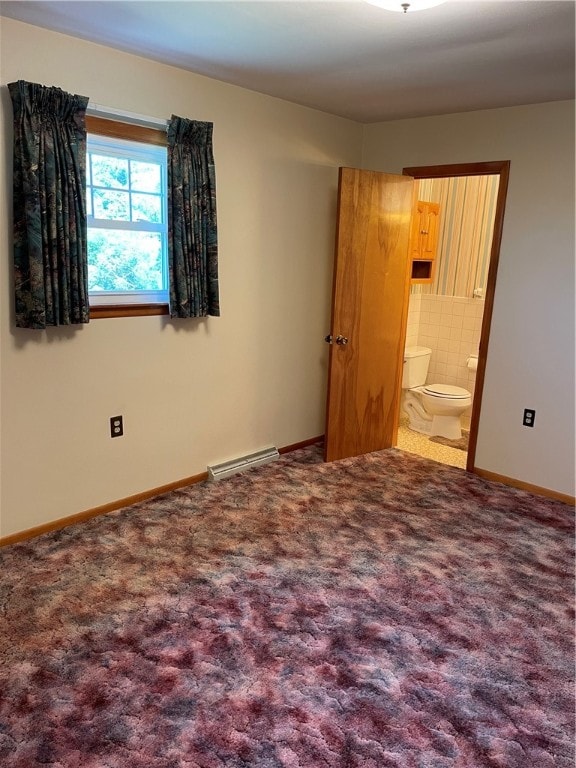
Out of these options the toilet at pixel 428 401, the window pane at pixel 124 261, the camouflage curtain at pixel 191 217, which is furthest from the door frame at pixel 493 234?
the window pane at pixel 124 261

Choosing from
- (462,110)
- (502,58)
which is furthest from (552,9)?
(462,110)

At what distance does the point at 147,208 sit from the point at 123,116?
482 mm

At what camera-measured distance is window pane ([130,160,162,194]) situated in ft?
10.4

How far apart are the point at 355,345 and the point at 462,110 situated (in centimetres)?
172

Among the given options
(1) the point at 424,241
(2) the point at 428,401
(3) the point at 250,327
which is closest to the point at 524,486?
(2) the point at 428,401

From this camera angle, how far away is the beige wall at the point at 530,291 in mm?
3539

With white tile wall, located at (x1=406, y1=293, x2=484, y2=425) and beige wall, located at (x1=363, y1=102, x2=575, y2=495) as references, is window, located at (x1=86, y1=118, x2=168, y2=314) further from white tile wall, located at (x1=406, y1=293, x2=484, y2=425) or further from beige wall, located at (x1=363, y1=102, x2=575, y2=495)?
white tile wall, located at (x1=406, y1=293, x2=484, y2=425)

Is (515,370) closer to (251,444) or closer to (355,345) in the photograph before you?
(355,345)

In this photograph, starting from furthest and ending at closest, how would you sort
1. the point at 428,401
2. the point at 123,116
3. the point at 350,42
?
the point at 428,401 < the point at 123,116 < the point at 350,42

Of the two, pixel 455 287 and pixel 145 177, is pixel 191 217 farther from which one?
pixel 455 287

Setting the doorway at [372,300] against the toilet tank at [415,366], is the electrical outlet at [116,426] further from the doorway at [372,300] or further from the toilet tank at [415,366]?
the toilet tank at [415,366]

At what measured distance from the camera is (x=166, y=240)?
3295mm

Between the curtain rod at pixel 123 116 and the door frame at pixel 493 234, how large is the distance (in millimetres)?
1954

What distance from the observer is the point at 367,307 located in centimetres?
414
